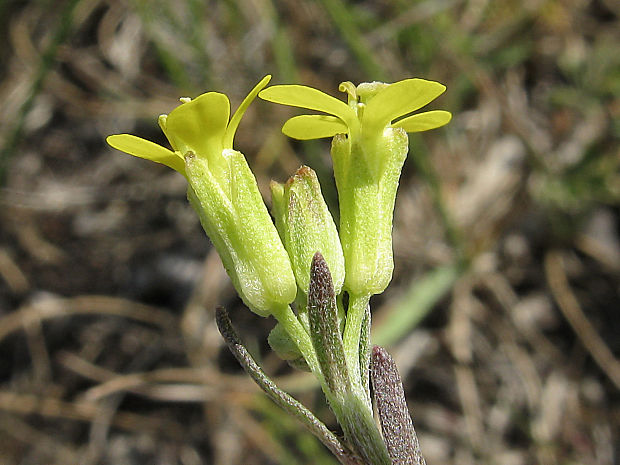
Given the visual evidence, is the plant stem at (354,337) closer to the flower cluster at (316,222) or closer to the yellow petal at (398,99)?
the flower cluster at (316,222)

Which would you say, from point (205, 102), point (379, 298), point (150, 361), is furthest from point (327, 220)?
point (150, 361)

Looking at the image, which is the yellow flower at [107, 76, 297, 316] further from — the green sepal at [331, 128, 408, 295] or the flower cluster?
the green sepal at [331, 128, 408, 295]

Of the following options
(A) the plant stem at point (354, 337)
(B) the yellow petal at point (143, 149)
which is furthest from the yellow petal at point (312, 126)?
(A) the plant stem at point (354, 337)

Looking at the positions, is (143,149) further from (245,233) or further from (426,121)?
(426,121)

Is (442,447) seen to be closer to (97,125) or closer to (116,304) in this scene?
(116,304)

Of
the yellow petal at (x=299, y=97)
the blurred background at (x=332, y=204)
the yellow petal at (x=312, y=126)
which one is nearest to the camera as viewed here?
the yellow petal at (x=299, y=97)

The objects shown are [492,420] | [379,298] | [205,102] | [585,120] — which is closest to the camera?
[205,102]
